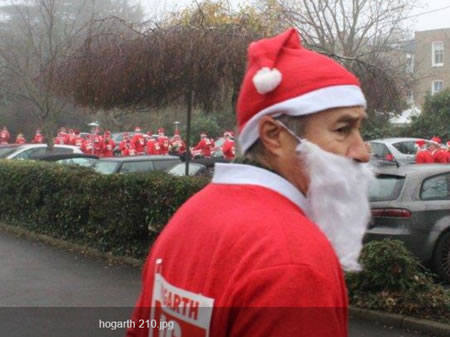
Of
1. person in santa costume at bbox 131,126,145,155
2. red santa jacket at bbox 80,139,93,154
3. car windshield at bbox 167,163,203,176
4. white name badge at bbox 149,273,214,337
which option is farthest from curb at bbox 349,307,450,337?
red santa jacket at bbox 80,139,93,154

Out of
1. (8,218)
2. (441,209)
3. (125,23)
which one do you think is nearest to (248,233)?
(441,209)

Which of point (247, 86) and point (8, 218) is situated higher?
point (247, 86)

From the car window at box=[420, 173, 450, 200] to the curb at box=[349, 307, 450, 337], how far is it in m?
2.25

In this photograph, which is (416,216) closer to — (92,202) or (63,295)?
(63,295)

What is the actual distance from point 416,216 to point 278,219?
21.3 ft

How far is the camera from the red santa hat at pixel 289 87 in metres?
1.45

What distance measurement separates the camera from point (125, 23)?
927 centimetres

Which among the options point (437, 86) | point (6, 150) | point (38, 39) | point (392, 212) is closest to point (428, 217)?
point (392, 212)

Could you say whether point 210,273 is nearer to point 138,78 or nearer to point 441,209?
point 441,209

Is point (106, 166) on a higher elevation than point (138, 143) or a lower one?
higher

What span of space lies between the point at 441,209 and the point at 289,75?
6.63 meters

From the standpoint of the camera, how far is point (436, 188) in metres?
Answer: 7.86

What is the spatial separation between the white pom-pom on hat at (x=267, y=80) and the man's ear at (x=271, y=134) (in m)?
0.07

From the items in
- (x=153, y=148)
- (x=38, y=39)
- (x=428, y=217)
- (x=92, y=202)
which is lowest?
(x=153, y=148)
